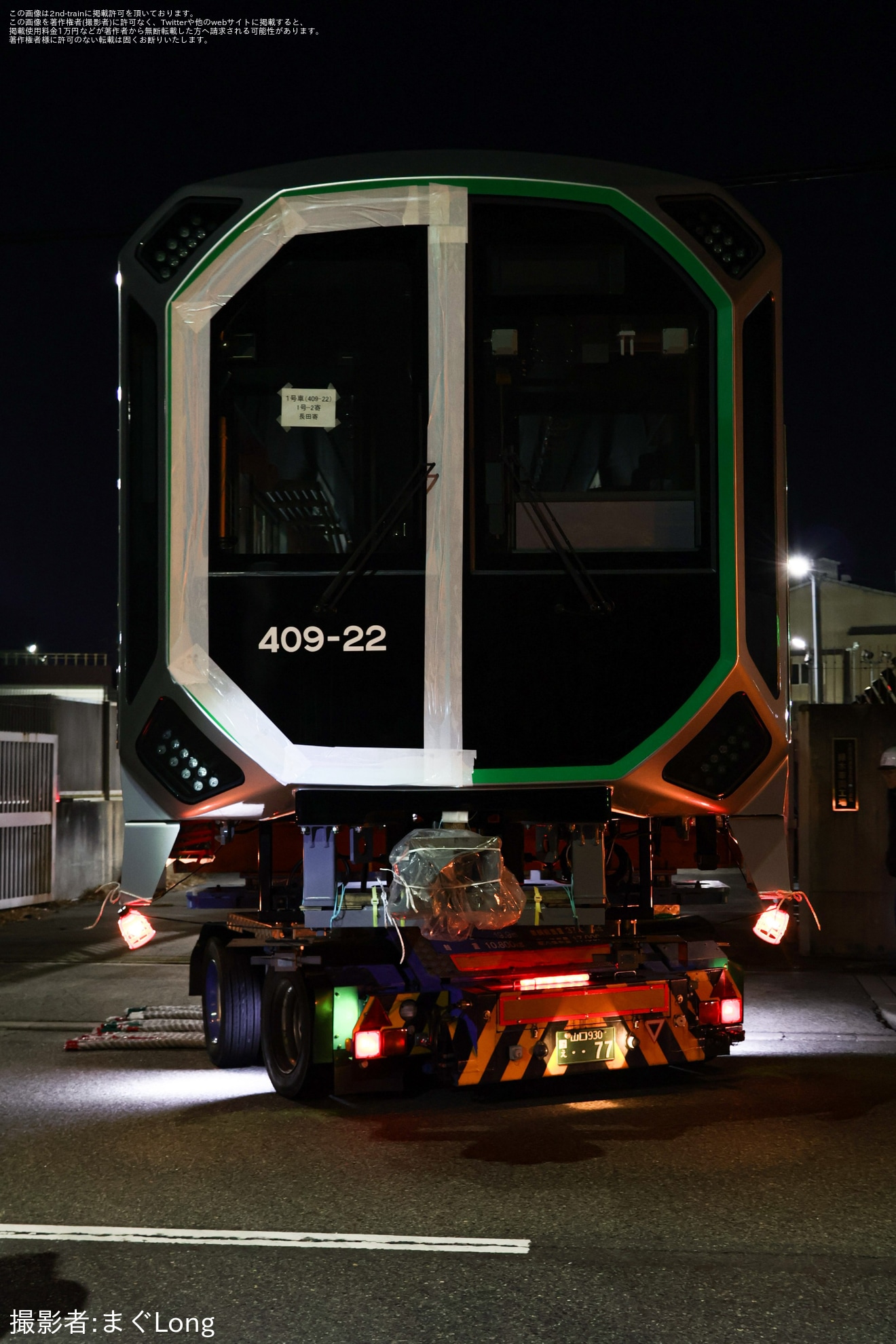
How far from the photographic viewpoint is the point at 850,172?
45.8ft

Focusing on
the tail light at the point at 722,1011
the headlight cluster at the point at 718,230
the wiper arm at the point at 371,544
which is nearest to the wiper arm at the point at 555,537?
the wiper arm at the point at 371,544

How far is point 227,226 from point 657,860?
12.4 feet

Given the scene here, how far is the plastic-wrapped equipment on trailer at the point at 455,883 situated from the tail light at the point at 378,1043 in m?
0.62

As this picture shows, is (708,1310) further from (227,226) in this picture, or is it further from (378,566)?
(227,226)

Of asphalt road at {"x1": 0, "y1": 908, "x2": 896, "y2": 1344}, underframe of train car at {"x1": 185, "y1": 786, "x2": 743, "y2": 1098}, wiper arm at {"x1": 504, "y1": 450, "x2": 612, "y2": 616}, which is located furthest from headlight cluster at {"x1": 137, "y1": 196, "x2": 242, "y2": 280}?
asphalt road at {"x1": 0, "y1": 908, "x2": 896, "y2": 1344}

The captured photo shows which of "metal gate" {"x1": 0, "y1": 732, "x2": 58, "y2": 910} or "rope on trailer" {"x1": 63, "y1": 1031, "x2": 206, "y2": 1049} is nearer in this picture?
"rope on trailer" {"x1": 63, "y1": 1031, "x2": 206, "y2": 1049}

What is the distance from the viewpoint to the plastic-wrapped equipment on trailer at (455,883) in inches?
247

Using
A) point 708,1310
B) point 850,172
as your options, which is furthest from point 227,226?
point 850,172

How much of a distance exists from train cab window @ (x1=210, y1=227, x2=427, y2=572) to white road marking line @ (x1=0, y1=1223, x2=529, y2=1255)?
2910mm

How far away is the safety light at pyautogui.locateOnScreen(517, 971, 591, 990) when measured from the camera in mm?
6602

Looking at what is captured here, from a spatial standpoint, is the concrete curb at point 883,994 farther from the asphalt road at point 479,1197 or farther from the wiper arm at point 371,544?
the wiper arm at point 371,544

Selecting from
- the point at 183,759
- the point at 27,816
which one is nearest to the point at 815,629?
the point at 27,816

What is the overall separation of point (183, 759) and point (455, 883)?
1.35 metres

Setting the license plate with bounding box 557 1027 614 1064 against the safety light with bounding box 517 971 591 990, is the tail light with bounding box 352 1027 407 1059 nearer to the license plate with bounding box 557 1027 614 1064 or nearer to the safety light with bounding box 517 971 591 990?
the safety light with bounding box 517 971 591 990
